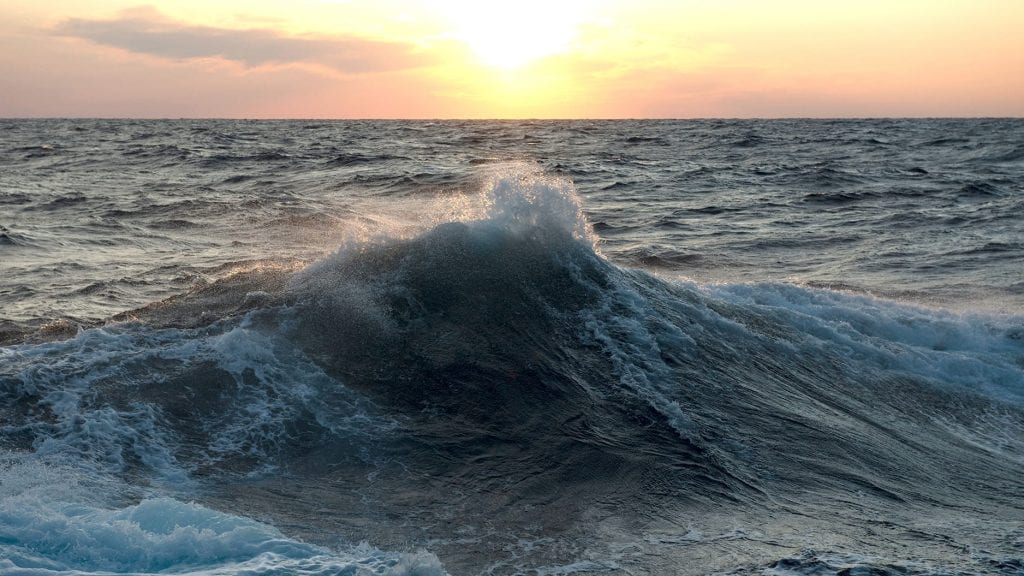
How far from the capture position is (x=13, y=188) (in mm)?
23656

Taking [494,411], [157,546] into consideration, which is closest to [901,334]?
[494,411]

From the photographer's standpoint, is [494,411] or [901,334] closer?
[494,411]

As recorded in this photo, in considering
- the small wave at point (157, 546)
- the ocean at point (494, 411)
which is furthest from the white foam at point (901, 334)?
the small wave at point (157, 546)

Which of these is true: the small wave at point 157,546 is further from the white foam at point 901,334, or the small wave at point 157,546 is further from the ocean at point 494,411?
the white foam at point 901,334

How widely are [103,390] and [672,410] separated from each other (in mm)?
4546

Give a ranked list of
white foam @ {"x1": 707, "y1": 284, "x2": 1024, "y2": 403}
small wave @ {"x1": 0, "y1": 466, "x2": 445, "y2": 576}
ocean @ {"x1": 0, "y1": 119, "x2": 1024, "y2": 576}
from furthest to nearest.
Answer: white foam @ {"x1": 707, "y1": 284, "x2": 1024, "y2": 403} → ocean @ {"x1": 0, "y1": 119, "x2": 1024, "y2": 576} → small wave @ {"x1": 0, "y1": 466, "x2": 445, "y2": 576}

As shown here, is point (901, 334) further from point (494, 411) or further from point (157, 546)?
point (157, 546)

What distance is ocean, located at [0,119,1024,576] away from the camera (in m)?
4.91

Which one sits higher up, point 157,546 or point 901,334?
point 157,546

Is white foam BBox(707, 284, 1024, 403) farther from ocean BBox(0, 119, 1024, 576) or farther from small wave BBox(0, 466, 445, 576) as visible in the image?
small wave BBox(0, 466, 445, 576)

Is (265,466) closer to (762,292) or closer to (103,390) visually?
(103,390)

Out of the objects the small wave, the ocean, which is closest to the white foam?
the ocean

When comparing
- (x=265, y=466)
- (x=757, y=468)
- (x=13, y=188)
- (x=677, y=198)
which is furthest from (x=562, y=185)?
(x=13, y=188)

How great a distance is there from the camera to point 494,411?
7035 mm
